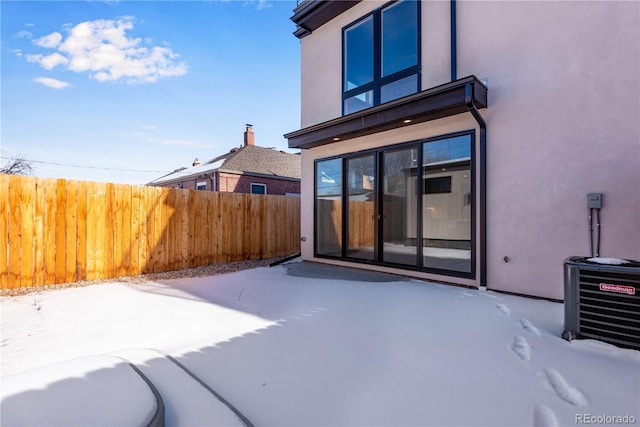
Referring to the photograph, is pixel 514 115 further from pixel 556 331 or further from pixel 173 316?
pixel 173 316

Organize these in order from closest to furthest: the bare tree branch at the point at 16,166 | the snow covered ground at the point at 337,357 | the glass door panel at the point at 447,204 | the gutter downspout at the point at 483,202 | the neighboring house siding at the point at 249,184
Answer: the snow covered ground at the point at 337,357, the gutter downspout at the point at 483,202, the glass door panel at the point at 447,204, the bare tree branch at the point at 16,166, the neighboring house siding at the point at 249,184

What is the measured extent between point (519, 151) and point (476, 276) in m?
1.93

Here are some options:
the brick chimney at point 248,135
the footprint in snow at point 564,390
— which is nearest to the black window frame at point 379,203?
the footprint in snow at point 564,390

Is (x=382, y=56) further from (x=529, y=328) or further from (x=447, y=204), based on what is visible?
(x=529, y=328)

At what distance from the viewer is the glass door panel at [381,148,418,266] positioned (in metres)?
5.32


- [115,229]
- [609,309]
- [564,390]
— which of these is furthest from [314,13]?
[564,390]

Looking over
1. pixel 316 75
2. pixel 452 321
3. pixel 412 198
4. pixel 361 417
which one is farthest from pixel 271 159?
pixel 361 417

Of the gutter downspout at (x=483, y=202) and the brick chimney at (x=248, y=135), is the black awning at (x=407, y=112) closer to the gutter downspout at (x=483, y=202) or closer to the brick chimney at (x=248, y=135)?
the gutter downspout at (x=483, y=202)

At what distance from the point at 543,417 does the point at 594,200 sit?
10.2ft

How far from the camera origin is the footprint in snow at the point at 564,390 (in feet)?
5.73

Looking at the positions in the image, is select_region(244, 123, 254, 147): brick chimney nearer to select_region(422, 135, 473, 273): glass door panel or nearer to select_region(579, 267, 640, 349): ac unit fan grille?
select_region(422, 135, 473, 273): glass door panel

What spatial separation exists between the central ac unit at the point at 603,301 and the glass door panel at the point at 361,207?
11.4 feet

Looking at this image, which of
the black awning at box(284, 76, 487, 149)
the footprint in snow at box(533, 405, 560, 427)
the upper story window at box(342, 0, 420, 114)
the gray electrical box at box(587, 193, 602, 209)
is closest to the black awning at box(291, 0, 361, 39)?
Result: the upper story window at box(342, 0, 420, 114)

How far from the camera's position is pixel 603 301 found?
248 cm
